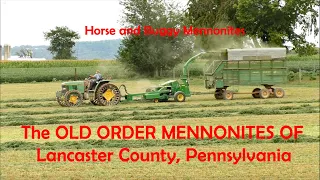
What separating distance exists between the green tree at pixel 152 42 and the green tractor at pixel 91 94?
16.2 meters

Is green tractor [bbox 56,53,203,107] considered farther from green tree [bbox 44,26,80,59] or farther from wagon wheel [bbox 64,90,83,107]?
green tree [bbox 44,26,80,59]

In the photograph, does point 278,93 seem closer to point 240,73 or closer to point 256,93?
point 256,93

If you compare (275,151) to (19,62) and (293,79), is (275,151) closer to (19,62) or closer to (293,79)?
(293,79)

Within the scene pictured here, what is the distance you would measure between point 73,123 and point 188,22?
2575 cm

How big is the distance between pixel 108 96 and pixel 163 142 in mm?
10864

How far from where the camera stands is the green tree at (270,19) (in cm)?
4278

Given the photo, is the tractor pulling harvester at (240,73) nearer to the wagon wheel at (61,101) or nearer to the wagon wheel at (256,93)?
the wagon wheel at (256,93)

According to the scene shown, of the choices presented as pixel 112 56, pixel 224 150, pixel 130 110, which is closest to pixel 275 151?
pixel 224 150

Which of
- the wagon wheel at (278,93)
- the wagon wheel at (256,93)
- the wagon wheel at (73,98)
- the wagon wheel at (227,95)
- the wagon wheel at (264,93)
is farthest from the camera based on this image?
the wagon wheel at (256,93)

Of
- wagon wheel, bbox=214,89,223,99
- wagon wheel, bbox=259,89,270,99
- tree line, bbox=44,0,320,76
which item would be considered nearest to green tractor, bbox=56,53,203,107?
wagon wheel, bbox=214,89,223,99

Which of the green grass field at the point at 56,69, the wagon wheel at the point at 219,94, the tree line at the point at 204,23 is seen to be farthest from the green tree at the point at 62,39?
the wagon wheel at the point at 219,94

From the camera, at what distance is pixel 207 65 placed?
3259cm

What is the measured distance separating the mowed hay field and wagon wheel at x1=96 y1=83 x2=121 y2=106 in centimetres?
51

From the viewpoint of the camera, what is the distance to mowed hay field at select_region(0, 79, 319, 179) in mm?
12742
